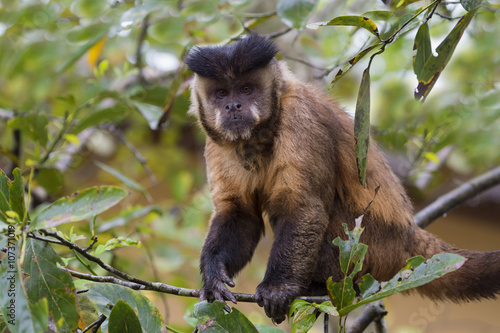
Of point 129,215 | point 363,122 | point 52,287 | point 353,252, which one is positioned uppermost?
point 363,122

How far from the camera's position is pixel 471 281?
328cm

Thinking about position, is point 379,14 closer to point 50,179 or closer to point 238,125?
point 238,125

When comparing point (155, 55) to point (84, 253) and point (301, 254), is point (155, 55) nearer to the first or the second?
point (301, 254)

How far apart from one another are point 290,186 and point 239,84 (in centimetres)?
83

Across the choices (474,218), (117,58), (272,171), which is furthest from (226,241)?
(474,218)

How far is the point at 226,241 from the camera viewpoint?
3543mm

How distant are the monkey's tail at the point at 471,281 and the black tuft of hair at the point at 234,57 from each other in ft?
5.95

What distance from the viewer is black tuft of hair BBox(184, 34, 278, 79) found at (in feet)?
11.7

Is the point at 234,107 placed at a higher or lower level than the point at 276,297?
higher

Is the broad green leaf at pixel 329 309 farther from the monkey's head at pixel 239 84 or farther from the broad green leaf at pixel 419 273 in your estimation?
the monkey's head at pixel 239 84

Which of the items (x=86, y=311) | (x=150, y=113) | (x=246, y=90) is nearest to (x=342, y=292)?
(x=86, y=311)

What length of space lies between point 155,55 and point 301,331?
4684 mm

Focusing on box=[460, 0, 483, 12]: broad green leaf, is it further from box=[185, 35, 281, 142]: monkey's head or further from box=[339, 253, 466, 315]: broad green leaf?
box=[185, 35, 281, 142]: monkey's head

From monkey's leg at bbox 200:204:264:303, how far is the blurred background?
693 millimetres
